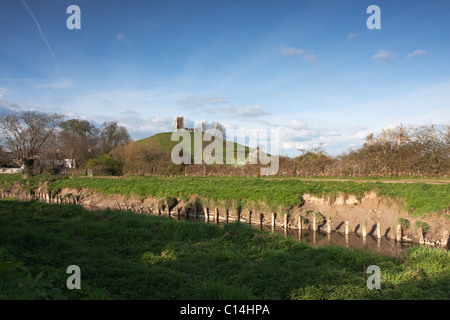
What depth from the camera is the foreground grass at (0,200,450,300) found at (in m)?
5.51

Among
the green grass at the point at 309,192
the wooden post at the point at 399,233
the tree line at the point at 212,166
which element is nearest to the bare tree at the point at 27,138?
the tree line at the point at 212,166

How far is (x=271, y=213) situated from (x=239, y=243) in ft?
28.0

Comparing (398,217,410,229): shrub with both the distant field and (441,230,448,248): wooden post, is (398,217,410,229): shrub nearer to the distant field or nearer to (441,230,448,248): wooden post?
the distant field

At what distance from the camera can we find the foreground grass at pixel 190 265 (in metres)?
5.51

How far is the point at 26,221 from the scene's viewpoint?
11703 millimetres

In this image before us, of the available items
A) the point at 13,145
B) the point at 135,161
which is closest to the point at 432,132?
the point at 135,161

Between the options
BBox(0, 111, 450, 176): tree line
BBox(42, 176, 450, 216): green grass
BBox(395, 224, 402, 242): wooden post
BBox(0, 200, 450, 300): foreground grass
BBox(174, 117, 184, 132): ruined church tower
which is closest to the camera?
BBox(0, 200, 450, 300): foreground grass

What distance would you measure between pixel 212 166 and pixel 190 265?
112 feet

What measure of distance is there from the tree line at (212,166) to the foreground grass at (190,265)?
21707 mm

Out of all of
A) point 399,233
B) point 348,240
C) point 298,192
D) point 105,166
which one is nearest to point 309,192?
point 298,192

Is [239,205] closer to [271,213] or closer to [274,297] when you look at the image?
[271,213]

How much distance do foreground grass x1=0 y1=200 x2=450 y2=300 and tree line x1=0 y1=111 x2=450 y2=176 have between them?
21.7 m

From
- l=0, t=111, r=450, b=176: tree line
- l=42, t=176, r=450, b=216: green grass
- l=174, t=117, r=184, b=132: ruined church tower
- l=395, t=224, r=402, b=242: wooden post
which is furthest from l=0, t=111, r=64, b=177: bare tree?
l=174, t=117, r=184, b=132: ruined church tower

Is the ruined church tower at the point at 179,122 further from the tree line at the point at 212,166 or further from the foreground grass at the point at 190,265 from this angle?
the foreground grass at the point at 190,265
